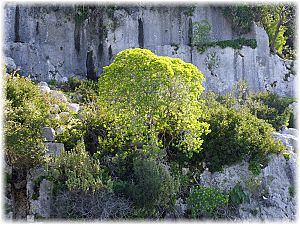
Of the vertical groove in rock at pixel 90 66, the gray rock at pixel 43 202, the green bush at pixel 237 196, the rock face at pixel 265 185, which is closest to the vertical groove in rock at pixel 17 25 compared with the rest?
the vertical groove in rock at pixel 90 66

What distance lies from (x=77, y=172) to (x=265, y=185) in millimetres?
6455

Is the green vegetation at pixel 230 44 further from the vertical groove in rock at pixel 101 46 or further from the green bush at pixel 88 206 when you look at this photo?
the green bush at pixel 88 206

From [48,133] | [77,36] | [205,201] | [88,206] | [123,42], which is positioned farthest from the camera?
[77,36]

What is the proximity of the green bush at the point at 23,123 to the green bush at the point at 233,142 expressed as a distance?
5.38m

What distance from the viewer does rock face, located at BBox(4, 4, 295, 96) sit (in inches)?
1113

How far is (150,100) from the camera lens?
13688mm

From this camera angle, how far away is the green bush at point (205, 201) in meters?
13.9

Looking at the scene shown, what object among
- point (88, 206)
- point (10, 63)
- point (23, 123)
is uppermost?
point (10, 63)

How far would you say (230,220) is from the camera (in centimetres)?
1398

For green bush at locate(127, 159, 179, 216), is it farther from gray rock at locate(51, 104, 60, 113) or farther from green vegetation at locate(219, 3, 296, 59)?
green vegetation at locate(219, 3, 296, 59)

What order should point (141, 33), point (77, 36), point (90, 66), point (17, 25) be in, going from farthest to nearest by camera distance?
point (77, 36) < point (141, 33) < point (90, 66) < point (17, 25)

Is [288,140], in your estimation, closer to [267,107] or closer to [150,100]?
[267,107]

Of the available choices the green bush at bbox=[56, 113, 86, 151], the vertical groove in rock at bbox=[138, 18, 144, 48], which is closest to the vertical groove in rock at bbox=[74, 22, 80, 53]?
the vertical groove in rock at bbox=[138, 18, 144, 48]

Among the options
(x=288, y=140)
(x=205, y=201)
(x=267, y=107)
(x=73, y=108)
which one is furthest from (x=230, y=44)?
(x=205, y=201)
